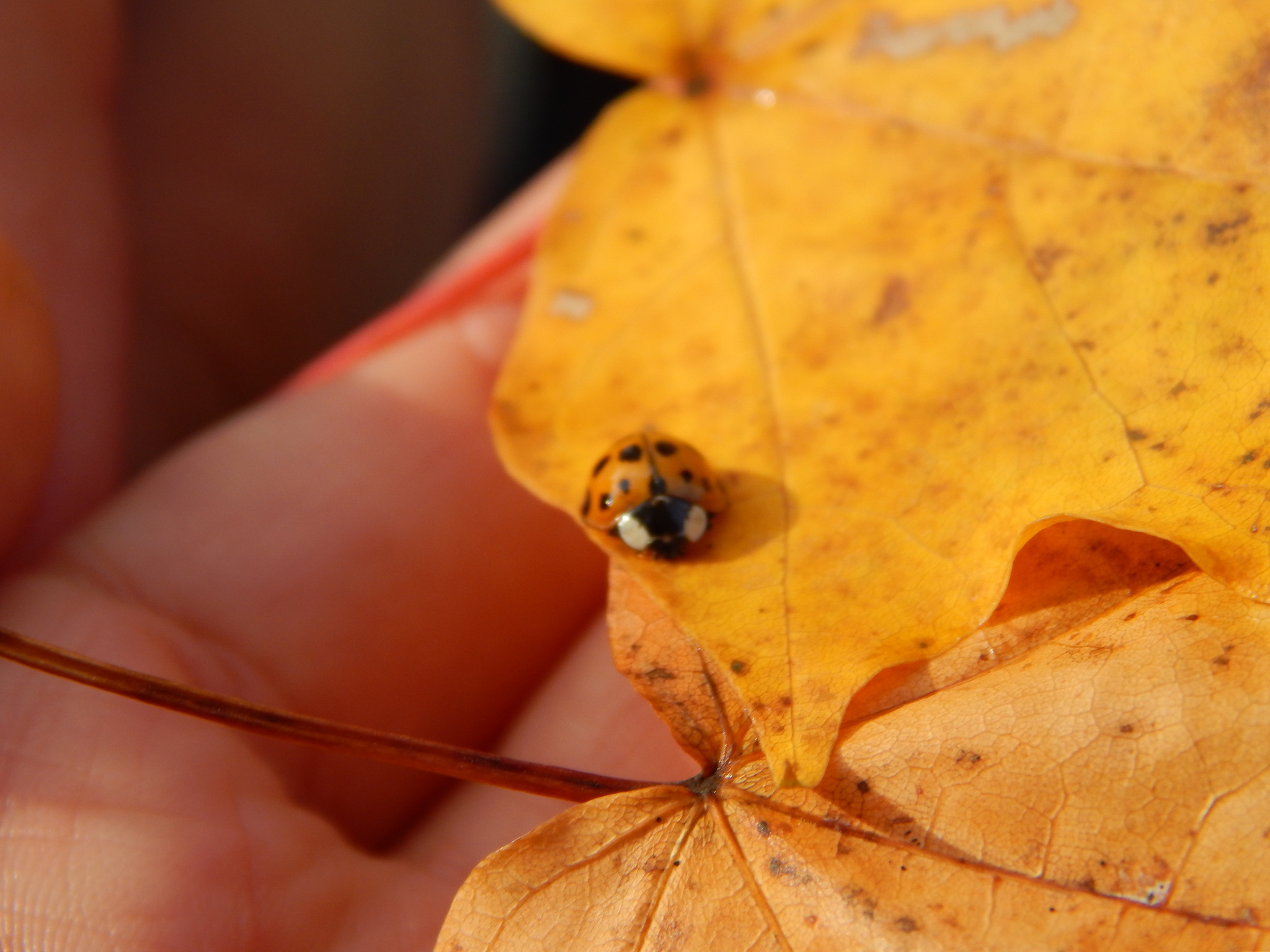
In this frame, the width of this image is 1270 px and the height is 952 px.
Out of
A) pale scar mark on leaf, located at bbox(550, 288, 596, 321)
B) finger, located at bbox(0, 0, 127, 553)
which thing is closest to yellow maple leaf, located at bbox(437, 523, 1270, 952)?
pale scar mark on leaf, located at bbox(550, 288, 596, 321)

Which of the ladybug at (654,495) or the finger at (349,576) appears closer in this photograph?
the ladybug at (654,495)

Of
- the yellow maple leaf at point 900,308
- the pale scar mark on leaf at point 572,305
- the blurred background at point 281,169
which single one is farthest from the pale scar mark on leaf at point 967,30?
the blurred background at point 281,169

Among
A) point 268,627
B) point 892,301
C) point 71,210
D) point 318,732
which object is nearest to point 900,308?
point 892,301

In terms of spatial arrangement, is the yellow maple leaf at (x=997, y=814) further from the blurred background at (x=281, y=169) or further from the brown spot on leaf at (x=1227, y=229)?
the blurred background at (x=281, y=169)

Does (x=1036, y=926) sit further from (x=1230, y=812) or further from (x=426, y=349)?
(x=426, y=349)

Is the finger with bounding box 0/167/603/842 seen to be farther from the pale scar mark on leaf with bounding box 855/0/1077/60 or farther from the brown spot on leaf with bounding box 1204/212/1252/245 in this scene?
the brown spot on leaf with bounding box 1204/212/1252/245

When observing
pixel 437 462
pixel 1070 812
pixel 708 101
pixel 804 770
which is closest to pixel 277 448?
pixel 437 462
